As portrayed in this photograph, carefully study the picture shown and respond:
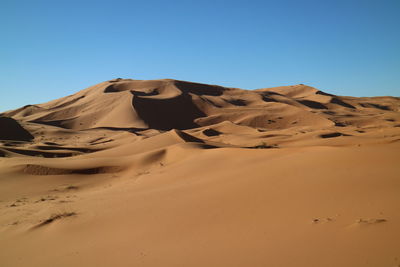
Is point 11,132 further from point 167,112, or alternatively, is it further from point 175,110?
point 175,110

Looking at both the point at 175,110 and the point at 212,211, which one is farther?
the point at 175,110

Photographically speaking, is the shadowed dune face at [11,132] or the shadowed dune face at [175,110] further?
the shadowed dune face at [175,110]

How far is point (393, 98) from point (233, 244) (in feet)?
277

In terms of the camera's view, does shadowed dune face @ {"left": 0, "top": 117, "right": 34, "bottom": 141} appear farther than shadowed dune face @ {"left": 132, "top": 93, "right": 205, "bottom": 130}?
No

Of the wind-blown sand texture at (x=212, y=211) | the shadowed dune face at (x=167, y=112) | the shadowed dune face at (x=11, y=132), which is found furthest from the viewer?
the shadowed dune face at (x=167, y=112)

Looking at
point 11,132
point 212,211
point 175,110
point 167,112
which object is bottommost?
point 212,211

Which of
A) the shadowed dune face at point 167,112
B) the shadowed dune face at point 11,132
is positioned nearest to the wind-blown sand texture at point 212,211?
the shadowed dune face at point 11,132

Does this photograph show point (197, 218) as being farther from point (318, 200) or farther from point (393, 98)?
point (393, 98)

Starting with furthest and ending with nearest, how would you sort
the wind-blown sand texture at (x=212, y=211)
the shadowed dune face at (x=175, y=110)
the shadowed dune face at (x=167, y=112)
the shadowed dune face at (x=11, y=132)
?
the shadowed dune face at (x=167, y=112), the shadowed dune face at (x=175, y=110), the shadowed dune face at (x=11, y=132), the wind-blown sand texture at (x=212, y=211)

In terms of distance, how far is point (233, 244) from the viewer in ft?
12.8

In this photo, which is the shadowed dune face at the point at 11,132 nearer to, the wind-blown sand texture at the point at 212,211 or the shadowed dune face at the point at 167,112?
the shadowed dune face at the point at 167,112

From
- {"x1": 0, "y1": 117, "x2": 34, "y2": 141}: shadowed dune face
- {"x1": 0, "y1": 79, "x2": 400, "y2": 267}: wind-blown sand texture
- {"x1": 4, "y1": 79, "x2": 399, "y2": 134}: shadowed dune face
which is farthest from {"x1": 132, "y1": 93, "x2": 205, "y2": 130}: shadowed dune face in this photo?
{"x1": 0, "y1": 79, "x2": 400, "y2": 267}: wind-blown sand texture

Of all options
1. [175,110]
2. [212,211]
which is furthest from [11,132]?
[212,211]

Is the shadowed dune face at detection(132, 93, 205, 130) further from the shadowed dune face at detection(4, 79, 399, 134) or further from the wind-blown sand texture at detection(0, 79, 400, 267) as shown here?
the wind-blown sand texture at detection(0, 79, 400, 267)
